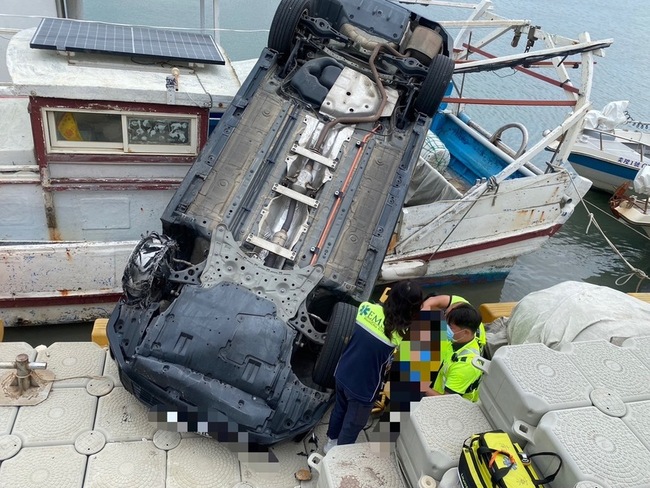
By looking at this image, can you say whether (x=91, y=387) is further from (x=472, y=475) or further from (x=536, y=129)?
(x=536, y=129)

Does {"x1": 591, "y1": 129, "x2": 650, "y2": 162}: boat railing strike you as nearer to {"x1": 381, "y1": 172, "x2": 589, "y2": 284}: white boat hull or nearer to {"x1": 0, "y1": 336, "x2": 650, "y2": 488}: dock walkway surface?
{"x1": 381, "y1": 172, "x2": 589, "y2": 284}: white boat hull

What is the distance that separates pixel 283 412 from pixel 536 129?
12.4m

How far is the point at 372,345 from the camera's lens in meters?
3.11

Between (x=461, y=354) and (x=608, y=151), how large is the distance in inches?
Answer: 404

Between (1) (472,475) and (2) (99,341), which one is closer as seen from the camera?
(1) (472,475)

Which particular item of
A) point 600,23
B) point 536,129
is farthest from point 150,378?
point 600,23

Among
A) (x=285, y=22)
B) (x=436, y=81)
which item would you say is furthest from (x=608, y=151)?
(x=285, y=22)

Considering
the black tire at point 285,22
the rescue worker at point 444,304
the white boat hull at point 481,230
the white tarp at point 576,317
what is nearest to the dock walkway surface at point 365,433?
the white tarp at point 576,317

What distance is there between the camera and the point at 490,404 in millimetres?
2824

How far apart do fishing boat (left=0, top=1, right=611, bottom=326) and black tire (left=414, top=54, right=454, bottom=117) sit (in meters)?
0.99

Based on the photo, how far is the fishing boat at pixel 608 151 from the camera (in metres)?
10.8

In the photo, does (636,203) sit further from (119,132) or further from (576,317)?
(119,132)

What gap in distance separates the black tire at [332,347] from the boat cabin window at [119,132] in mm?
2837

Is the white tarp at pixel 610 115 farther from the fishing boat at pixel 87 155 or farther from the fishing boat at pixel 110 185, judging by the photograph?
the fishing boat at pixel 87 155
